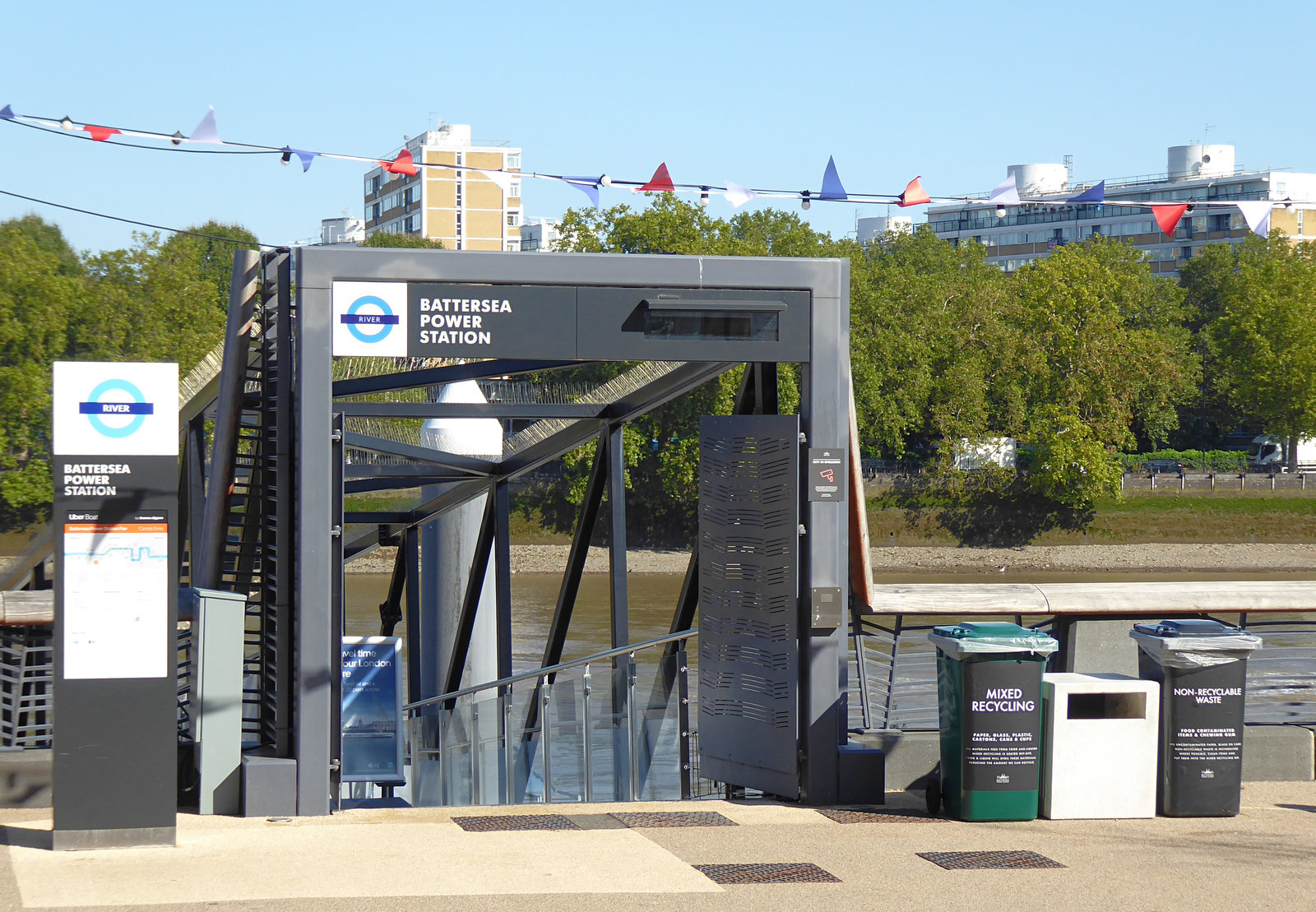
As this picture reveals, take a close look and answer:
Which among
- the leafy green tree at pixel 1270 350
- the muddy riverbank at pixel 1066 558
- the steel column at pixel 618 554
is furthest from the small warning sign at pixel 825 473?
the leafy green tree at pixel 1270 350

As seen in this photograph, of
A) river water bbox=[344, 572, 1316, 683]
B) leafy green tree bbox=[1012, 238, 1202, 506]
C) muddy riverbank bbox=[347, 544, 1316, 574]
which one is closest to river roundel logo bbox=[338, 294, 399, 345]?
river water bbox=[344, 572, 1316, 683]

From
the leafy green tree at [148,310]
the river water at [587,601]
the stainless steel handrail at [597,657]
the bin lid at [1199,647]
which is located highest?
the leafy green tree at [148,310]

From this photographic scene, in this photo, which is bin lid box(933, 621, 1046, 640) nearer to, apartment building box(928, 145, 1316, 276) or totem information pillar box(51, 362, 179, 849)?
totem information pillar box(51, 362, 179, 849)

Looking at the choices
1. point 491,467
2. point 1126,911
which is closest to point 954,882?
point 1126,911

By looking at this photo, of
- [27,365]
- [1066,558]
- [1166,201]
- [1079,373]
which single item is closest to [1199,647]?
[27,365]

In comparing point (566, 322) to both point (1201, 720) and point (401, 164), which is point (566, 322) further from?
point (401, 164)

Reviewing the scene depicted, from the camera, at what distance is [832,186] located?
11133mm

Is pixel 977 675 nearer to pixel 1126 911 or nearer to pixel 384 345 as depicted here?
pixel 1126 911

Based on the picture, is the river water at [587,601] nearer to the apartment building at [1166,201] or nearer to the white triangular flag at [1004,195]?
the white triangular flag at [1004,195]

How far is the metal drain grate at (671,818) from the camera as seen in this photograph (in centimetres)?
705

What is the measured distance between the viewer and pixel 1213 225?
99188mm

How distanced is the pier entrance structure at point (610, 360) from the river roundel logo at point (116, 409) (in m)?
1.03

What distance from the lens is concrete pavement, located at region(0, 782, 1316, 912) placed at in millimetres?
5520

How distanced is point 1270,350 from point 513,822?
60850mm
